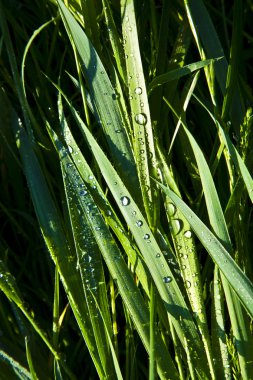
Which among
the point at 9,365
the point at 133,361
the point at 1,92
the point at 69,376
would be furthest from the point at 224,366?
the point at 1,92

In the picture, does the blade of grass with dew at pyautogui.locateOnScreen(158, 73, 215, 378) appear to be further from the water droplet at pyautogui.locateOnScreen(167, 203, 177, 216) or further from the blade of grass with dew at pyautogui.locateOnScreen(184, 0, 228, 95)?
the blade of grass with dew at pyautogui.locateOnScreen(184, 0, 228, 95)

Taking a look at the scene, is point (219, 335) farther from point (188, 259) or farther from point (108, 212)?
point (108, 212)

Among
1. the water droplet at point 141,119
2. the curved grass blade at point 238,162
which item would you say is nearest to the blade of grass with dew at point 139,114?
the water droplet at point 141,119

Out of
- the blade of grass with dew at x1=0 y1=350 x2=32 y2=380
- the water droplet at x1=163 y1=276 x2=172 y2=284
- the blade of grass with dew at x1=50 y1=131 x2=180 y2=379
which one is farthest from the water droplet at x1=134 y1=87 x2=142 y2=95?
the blade of grass with dew at x1=0 y1=350 x2=32 y2=380

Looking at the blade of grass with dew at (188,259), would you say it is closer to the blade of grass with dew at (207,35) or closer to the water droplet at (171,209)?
the water droplet at (171,209)

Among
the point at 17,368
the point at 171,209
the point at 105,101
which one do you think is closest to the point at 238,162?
the point at 171,209

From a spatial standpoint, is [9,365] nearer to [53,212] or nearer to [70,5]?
[53,212]
